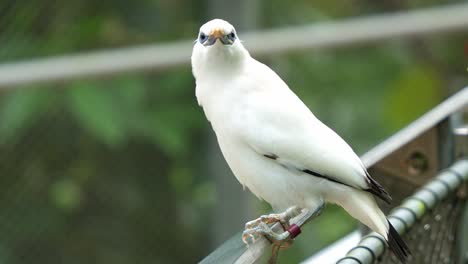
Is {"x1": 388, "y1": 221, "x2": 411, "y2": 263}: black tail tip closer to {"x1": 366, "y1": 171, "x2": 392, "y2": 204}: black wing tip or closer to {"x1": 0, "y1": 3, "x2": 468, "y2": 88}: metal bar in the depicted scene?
{"x1": 366, "y1": 171, "x2": 392, "y2": 204}: black wing tip

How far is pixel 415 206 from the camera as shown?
56.7 inches

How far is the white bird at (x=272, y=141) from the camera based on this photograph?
1.46 meters

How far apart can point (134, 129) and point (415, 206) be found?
5.40ft

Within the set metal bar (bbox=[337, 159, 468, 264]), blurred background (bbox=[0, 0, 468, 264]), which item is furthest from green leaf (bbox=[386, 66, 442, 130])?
metal bar (bbox=[337, 159, 468, 264])

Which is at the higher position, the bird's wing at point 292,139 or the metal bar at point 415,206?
the bird's wing at point 292,139

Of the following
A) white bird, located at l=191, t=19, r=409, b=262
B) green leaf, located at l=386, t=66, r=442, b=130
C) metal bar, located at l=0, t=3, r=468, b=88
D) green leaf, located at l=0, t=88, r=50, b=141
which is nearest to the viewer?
white bird, located at l=191, t=19, r=409, b=262

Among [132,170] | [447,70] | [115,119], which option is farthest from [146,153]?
[447,70]

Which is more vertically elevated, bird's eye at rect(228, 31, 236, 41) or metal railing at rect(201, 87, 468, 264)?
bird's eye at rect(228, 31, 236, 41)

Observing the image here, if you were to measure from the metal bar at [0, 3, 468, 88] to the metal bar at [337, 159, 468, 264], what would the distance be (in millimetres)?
932

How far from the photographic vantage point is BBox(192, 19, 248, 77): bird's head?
1467 mm

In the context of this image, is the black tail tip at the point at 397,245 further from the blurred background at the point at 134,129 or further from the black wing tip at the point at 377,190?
the blurred background at the point at 134,129

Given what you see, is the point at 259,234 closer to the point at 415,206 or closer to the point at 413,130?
the point at 415,206

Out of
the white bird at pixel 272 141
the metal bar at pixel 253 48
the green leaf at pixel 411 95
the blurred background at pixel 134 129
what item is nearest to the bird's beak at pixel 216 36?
the white bird at pixel 272 141

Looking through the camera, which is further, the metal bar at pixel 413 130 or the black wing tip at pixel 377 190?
the metal bar at pixel 413 130
